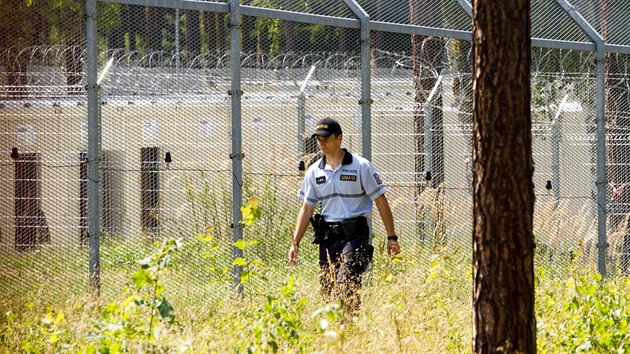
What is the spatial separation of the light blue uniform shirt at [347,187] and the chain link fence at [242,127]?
64 cm

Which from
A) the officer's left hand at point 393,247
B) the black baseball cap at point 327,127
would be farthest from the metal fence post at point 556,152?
the black baseball cap at point 327,127

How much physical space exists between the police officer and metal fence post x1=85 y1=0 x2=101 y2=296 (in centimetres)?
146

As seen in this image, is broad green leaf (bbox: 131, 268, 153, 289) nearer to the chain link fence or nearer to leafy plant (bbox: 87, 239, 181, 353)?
leafy plant (bbox: 87, 239, 181, 353)

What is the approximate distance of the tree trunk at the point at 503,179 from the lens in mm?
5508

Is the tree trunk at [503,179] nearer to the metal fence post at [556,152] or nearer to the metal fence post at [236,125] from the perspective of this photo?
the metal fence post at [236,125]

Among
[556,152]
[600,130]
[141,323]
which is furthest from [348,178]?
[556,152]

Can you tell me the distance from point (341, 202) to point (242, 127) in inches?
88.5

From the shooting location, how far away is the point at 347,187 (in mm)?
8430

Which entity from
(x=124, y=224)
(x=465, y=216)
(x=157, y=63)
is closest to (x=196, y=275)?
(x=124, y=224)

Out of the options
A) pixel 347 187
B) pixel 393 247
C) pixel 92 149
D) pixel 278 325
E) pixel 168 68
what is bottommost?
pixel 278 325

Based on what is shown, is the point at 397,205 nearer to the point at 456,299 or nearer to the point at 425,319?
the point at 456,299

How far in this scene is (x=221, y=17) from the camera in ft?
30.8

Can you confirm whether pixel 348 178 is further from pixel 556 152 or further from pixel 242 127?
pixel 556 152

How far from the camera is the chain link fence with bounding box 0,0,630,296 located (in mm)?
8680
